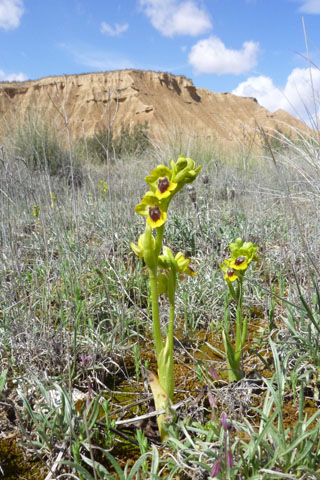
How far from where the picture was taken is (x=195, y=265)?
8.23 feet

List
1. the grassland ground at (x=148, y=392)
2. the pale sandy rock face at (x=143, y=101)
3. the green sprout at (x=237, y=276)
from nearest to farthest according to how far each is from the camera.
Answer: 1. the grassland ground at (x=148, y=392)
2. the green sprout at (x=237, y=276)
3. the pale sandy rock face at (x=143, y=101)

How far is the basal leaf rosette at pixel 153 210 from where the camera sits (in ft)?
3.33

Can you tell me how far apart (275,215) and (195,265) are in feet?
4.59

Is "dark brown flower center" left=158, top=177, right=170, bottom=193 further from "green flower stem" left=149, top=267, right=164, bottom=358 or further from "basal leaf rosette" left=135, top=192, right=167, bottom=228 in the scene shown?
"green flower stem" left=149, top=267, right=164, bottom=358

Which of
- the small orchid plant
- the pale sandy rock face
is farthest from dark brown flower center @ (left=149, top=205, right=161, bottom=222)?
the pale sandy rock face

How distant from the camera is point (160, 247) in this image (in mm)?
1031

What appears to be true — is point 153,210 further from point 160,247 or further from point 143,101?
point 143,101

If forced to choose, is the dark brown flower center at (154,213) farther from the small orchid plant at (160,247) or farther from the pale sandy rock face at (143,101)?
the pale sandy rock face at (143,101)

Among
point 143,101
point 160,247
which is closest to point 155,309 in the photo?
point 160,247

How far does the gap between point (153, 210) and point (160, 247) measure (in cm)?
11

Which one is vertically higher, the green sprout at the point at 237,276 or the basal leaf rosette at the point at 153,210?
the basal leaf rosette at the point at 153,210

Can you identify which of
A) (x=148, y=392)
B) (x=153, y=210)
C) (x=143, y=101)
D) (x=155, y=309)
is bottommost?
(x=148, y=392)

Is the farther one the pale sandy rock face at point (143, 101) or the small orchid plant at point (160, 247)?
the pale sandy rock face at point (143, 101)

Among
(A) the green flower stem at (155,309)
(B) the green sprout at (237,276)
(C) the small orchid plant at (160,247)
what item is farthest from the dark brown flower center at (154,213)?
(B) the green sprout at (237,276)
